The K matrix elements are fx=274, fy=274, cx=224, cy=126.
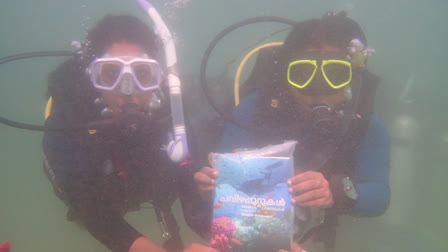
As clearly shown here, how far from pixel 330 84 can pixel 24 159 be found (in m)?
13.8

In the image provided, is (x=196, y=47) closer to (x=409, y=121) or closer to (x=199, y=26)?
(x=199, y=26)

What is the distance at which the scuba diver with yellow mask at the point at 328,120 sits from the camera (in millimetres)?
2648

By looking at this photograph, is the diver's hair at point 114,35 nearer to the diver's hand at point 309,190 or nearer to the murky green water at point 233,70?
the diver's hand at point 309,190

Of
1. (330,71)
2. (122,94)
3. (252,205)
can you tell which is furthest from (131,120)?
(330,71)

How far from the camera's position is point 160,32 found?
3.08 metres

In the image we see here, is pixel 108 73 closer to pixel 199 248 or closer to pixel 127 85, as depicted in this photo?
pixel 127 85

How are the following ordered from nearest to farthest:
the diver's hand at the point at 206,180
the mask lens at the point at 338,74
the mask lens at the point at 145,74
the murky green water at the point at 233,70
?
the diver's hand at the point at 206,180 < the mask lens at the point at 338,74 < the mask lens at the point at 145,74 < the murky green water at the point at 233,70

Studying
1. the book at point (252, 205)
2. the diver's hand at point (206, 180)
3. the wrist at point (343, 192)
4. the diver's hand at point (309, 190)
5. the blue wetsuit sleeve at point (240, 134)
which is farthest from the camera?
the blue wetsuit sleeve at point (240, 134)

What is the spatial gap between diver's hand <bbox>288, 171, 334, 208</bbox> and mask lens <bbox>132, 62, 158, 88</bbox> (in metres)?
1.81

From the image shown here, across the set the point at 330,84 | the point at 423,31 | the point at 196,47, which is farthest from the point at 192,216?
the point at 423,31

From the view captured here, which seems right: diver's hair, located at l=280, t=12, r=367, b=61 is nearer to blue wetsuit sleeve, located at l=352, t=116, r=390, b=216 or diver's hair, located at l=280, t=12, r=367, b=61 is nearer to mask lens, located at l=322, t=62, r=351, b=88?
mask lens, located at l=322, t=62, r=351, b=88

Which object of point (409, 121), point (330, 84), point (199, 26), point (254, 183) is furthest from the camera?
point (199, 26)

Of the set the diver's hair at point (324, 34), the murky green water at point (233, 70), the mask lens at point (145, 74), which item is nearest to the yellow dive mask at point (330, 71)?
the diver's hair at point (324, 34)

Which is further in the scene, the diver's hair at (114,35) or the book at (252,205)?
the diver's hair at (114,35)
